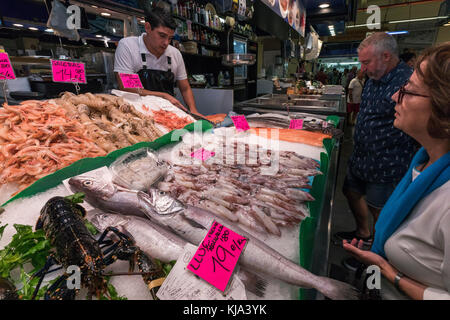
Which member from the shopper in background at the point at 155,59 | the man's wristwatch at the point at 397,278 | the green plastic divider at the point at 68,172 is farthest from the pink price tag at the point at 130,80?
the man's wristwatch at the point at 397,278

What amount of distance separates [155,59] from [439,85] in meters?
3.48

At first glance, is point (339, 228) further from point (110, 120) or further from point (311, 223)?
point (110, 120)

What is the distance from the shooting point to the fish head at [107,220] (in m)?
1.16

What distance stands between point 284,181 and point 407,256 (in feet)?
2.56

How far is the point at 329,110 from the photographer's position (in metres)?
4.39

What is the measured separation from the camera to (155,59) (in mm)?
3619

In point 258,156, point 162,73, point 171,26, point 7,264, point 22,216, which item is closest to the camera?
point 7,264

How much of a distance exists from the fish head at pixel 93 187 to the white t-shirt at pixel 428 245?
153 cm

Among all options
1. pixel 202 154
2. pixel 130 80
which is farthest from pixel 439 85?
pixel 130 80

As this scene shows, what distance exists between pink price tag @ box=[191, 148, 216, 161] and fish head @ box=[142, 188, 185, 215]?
790mm

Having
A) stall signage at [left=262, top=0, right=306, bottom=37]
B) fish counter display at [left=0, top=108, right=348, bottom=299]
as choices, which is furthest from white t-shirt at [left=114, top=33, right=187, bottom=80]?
stall signage at [left=262, top=0, right=306, bottom=37]

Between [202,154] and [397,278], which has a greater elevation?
[202,154]
